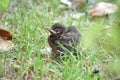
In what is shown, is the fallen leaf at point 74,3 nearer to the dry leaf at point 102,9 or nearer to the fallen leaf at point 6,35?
the dry leaf at point 102,9

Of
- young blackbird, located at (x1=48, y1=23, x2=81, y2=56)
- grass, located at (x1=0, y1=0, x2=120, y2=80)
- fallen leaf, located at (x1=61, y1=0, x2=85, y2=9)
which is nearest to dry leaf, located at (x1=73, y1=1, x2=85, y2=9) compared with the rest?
fallen leaf, located at (x1=61, y1=0, x2=85, y2=9)

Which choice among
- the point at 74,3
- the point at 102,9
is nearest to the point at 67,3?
the point at 74,3

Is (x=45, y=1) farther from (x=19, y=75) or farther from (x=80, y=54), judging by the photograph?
(x=19, y=75)

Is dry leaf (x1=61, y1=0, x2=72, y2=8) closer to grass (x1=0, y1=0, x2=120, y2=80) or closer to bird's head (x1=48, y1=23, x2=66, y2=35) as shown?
grass (x1=0, y1=0, x2=120, y2=80)

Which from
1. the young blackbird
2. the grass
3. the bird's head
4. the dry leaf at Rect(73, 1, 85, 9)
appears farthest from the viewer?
the dry leaf at Rect(73, 1, 85, 9)

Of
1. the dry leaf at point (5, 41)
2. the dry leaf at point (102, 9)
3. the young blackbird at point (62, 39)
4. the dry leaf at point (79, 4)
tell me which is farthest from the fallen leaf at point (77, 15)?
the dry leaf at point (5, 41)

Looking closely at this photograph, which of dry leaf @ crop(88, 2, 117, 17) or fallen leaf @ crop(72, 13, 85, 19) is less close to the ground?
dry leaf @ crop(88, 2, 117, 17)

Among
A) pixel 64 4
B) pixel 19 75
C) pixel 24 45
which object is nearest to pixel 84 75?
pixel 19 75
